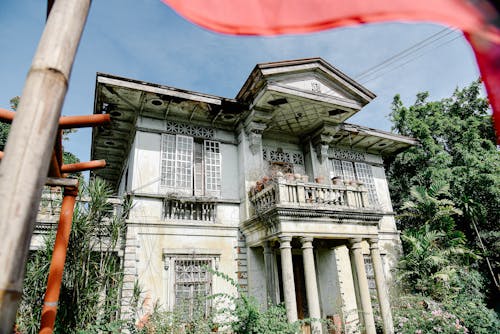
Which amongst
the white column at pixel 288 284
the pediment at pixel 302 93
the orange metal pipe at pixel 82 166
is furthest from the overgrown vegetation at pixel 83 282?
the pediment at pixel 302 93

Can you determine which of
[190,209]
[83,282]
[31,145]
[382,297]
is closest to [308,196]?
[382,297]

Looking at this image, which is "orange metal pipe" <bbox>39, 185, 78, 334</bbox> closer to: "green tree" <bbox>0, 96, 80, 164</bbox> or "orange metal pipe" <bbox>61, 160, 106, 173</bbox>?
"orange metal pipe" <bbox>61, 160, 106, 173</bbox>

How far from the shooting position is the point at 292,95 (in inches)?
430

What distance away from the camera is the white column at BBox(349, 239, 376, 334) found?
9.55m

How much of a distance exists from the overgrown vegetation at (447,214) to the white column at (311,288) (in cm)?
368

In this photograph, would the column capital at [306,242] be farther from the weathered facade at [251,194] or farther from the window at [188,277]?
the window at [188,277]

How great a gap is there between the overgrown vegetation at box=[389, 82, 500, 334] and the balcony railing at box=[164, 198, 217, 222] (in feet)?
24.8

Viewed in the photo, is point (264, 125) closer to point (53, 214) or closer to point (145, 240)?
point (145, 240)

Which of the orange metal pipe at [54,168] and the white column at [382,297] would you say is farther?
the white column at [382,297]

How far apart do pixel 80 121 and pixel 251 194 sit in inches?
351

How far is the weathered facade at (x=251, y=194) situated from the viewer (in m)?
9.70

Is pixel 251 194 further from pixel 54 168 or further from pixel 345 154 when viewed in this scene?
pixel 54 168

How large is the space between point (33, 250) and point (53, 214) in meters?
1.38

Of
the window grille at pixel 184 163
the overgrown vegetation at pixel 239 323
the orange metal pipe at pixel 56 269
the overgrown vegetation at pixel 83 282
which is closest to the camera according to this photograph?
the orange metal pipe at pixel 56 269
